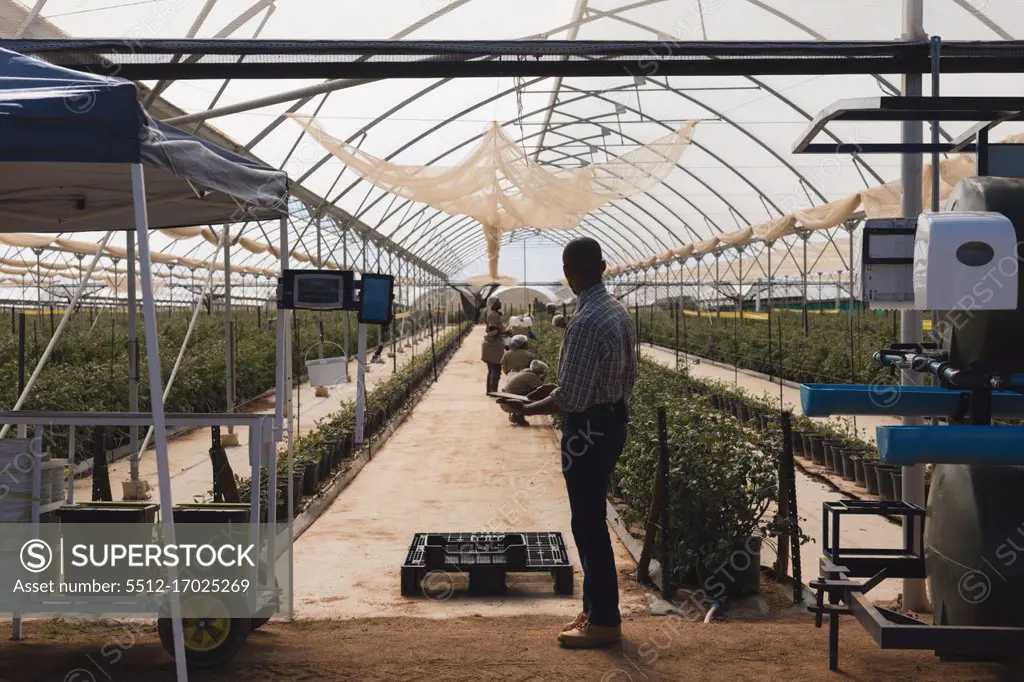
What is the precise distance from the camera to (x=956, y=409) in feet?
11.0

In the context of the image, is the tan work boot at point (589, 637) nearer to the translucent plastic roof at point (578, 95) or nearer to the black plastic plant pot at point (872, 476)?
the black plastic plant pot at point (872, 476)

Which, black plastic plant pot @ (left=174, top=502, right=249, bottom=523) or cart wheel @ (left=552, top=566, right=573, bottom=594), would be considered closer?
black plastic plant pot @ (left=174, top=502, right=249, bottom=523)

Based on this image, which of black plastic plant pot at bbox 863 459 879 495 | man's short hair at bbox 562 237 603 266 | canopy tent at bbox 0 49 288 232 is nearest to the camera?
canopy tent at bbox 0 49 288 232

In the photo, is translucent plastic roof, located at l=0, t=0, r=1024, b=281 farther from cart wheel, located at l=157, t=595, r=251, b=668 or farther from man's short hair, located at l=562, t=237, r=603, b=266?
cart wheel, located at l=157, t=595, r=251, b=668

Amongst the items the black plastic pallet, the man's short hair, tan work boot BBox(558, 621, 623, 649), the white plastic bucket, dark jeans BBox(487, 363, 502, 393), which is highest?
the man's short hair

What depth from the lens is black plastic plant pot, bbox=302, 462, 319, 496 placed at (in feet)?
27.2

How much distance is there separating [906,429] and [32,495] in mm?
3559

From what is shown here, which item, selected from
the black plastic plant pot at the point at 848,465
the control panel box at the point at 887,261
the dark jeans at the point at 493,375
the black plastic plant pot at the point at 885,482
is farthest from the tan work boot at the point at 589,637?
the dark jeans at the point at 493,375

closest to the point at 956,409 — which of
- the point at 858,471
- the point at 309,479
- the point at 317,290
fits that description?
the point at 317,290

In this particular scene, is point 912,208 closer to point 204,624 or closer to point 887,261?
point 887,261

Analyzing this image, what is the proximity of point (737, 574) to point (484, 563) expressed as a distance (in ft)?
4.69

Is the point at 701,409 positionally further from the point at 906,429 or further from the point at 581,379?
the point at 906,429

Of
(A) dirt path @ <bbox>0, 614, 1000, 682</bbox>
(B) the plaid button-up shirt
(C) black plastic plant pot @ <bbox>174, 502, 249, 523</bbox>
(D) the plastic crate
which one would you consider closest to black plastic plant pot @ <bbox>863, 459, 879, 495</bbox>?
(A) dirt path @ <bbox>0, 614, 1000, 682</bbox>

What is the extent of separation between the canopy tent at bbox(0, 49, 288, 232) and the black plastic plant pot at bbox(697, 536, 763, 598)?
9.95ft
